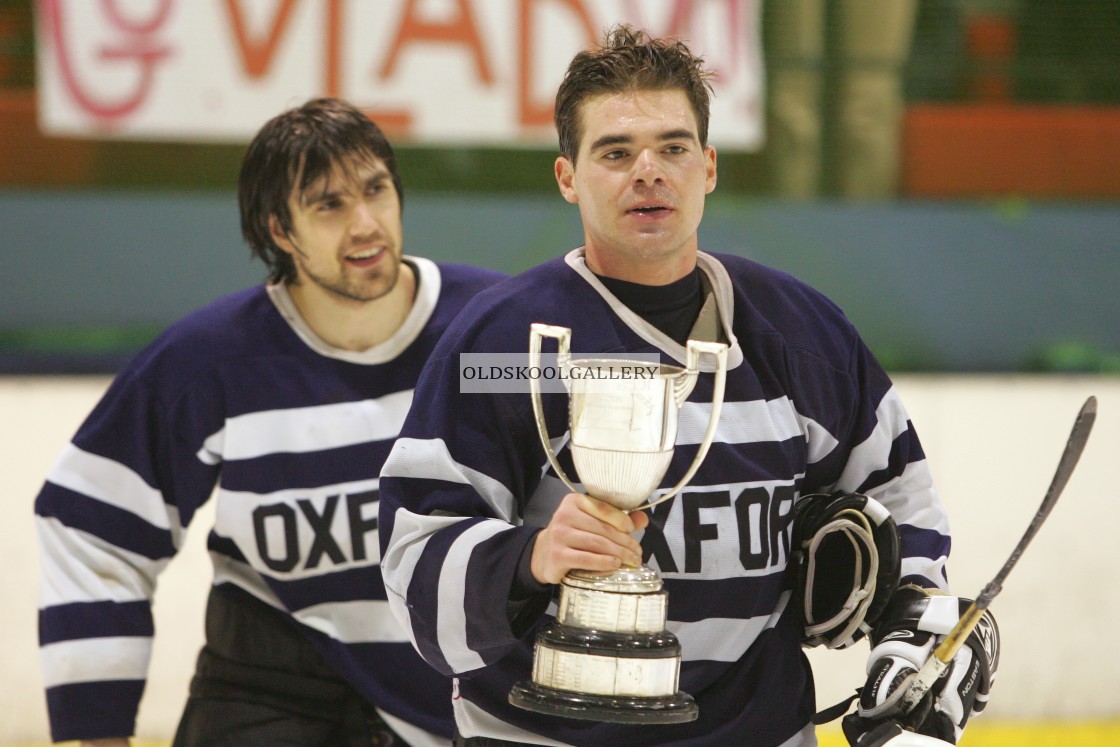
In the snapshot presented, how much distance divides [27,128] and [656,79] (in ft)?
9.05

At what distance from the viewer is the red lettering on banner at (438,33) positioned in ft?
12.4

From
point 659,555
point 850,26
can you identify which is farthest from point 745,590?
point 850,26

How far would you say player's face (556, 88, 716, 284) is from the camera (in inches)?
58.5

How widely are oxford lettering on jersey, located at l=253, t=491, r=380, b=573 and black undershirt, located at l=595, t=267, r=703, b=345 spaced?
685 mm

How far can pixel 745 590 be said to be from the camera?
155 centimetres

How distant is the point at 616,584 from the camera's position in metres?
1.34

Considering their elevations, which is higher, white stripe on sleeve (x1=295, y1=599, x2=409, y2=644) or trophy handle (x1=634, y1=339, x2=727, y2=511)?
trophy handle (x1=634, y1=339, x2=727, y2=511)

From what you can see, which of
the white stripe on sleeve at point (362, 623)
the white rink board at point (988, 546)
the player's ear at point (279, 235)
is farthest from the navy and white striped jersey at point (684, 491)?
the white rink board at point (988, 546)

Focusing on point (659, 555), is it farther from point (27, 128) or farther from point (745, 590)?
point (27, 128)

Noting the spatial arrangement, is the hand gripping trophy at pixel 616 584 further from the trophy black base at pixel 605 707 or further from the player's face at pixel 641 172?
the player's face at pixel 641 172

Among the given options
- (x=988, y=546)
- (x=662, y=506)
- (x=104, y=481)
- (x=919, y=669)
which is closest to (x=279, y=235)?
(x=104, y=481)

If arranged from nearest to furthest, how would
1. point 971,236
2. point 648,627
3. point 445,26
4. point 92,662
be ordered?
point 648,627 → point 92,662 → point 445,26 → point 971,236

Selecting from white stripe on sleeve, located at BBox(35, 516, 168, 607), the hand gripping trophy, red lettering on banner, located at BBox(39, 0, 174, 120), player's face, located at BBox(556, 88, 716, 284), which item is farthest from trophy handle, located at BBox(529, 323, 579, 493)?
red lettering on banner, located at BBox(39, 0, 174, 120)

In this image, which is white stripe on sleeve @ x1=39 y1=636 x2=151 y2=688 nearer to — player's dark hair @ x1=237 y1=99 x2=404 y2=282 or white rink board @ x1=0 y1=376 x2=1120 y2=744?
player's dark hair @ x1=237 y1=99 x2=404 y2=282
